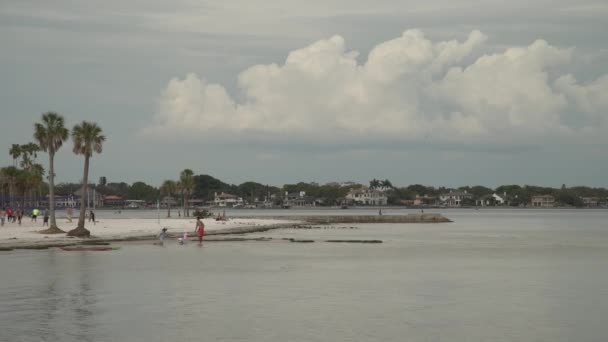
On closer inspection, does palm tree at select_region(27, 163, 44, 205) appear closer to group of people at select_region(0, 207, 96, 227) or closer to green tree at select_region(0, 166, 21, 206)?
green tree at select_region(0, 166, 21, 206)

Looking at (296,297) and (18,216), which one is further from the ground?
(18,216)

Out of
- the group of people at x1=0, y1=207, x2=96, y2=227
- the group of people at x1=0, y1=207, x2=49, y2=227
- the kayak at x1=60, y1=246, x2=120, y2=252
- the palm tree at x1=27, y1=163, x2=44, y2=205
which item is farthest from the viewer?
the palm tree at x1=27, y1=163, x2=44, y2=205

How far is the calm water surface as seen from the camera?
71.3 ft

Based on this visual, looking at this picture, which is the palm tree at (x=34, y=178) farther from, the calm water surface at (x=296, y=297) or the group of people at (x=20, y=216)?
the calm water surface at (x=296, y=297)

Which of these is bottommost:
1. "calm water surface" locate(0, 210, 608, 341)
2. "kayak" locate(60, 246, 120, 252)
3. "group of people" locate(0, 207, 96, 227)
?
"calm water surface" locate(0, 210, 608, 341)

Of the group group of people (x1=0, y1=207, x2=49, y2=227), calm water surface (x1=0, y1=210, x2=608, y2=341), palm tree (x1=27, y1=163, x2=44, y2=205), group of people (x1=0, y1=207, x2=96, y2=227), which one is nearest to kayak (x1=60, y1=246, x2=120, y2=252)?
calm water surface (x1=0, y1=210, x2=608, y2=341)

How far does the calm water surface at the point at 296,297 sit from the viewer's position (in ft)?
71.3

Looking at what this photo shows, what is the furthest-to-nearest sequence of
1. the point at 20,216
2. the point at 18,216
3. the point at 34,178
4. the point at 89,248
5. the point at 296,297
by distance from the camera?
1. the point at 34,178
2. the point at 18,216
3. the point at 20,216
4. the point at 89,248
5. the point at 296,297

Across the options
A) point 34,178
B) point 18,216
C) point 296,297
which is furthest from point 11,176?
point 296,297

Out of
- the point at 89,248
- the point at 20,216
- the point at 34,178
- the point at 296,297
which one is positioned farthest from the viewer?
the point at 34,178

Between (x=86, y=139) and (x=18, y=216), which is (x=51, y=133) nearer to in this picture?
(x=86, y=139)

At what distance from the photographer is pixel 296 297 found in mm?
29203

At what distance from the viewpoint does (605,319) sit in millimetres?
24000

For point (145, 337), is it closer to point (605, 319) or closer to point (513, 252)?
point (605, 319)
